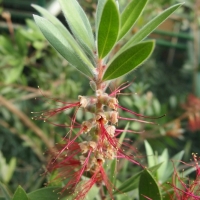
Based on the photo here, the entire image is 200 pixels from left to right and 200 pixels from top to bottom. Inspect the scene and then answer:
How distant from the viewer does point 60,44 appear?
1.54 ft

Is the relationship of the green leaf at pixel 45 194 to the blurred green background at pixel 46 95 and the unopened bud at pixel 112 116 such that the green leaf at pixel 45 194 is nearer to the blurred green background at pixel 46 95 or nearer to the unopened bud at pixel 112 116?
the unopened bud at pixel 112 116

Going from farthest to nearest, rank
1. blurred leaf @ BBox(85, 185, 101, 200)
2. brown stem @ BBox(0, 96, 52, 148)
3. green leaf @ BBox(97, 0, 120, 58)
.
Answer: brown stem @ BBox(0, 96, 52, 148) → blurred leaf @ BBox(85, 185, 101, 200) → green leaf @ BBox(97, 0, 120, 58)

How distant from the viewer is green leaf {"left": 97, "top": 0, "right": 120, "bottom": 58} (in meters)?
0.41

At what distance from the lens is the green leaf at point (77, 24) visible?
0.47m

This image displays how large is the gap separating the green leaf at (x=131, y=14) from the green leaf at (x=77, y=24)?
0.04 m

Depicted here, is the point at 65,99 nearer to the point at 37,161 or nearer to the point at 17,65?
the point at 17,65

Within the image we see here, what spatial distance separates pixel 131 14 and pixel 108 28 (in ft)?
0.20

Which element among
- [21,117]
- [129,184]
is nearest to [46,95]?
[21,117]

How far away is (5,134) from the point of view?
1.69 m

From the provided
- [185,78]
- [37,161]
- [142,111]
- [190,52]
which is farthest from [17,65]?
[185,78]

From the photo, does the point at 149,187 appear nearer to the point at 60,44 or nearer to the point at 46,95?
the point at 60,44

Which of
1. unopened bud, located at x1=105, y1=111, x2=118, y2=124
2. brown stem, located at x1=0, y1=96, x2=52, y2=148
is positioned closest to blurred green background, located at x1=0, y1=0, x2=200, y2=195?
brown stem, located at x1=0, y1=96, x2=52, y2=148

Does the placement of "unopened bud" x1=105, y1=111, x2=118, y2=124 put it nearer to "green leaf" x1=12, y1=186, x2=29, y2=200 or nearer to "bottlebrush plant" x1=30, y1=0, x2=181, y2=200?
"bottlebrush plant" x1=30, y1=0, x2=181, y2=200

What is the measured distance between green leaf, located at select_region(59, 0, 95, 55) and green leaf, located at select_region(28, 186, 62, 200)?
176mm
